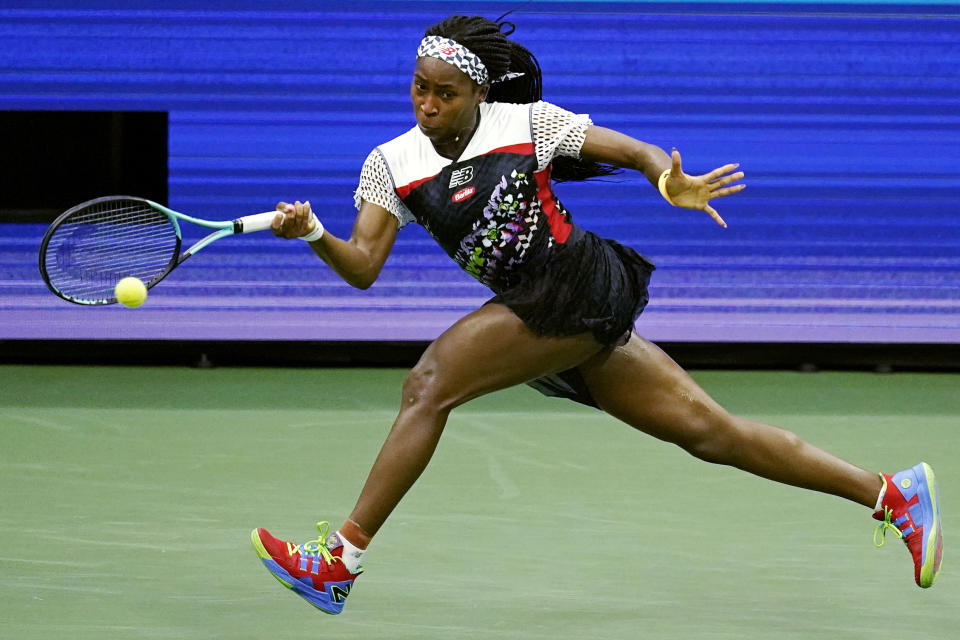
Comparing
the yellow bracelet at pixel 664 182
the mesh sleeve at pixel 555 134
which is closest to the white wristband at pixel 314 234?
the mesh sleeve at pixel 555 134

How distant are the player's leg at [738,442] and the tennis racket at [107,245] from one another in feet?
3.22

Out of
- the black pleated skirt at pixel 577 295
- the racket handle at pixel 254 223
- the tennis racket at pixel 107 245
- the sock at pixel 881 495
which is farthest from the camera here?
the sock at pixel 881 495

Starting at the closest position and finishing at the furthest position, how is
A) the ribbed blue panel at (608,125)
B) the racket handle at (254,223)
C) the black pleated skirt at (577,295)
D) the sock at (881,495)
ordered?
the racket handle at (254,223), the black pleated skirt at (577,295), the sock at (881,495), the ribbed blue panel at (608,125)

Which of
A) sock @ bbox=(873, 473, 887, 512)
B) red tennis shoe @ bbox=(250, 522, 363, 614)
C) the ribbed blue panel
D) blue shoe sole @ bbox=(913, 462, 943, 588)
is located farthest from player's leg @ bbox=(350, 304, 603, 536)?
the ribbed blue panel

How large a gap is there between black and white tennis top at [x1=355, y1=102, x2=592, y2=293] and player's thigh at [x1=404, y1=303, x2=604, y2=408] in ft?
0.52

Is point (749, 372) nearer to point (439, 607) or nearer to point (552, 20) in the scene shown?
point (552, 20)

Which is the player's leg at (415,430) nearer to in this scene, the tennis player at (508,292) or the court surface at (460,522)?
the tennis player at (508,292)

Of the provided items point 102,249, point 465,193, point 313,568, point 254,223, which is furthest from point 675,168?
point 102,249

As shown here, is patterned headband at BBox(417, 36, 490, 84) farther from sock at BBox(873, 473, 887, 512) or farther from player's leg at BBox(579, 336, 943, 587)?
sock at BBox(873, 473, 887, 512)

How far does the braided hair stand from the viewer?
12.4 ft

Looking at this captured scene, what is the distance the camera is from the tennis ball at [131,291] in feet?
11.5

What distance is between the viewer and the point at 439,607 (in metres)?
3.88

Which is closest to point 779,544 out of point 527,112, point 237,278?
point 527,112

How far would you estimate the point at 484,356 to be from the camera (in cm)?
362
